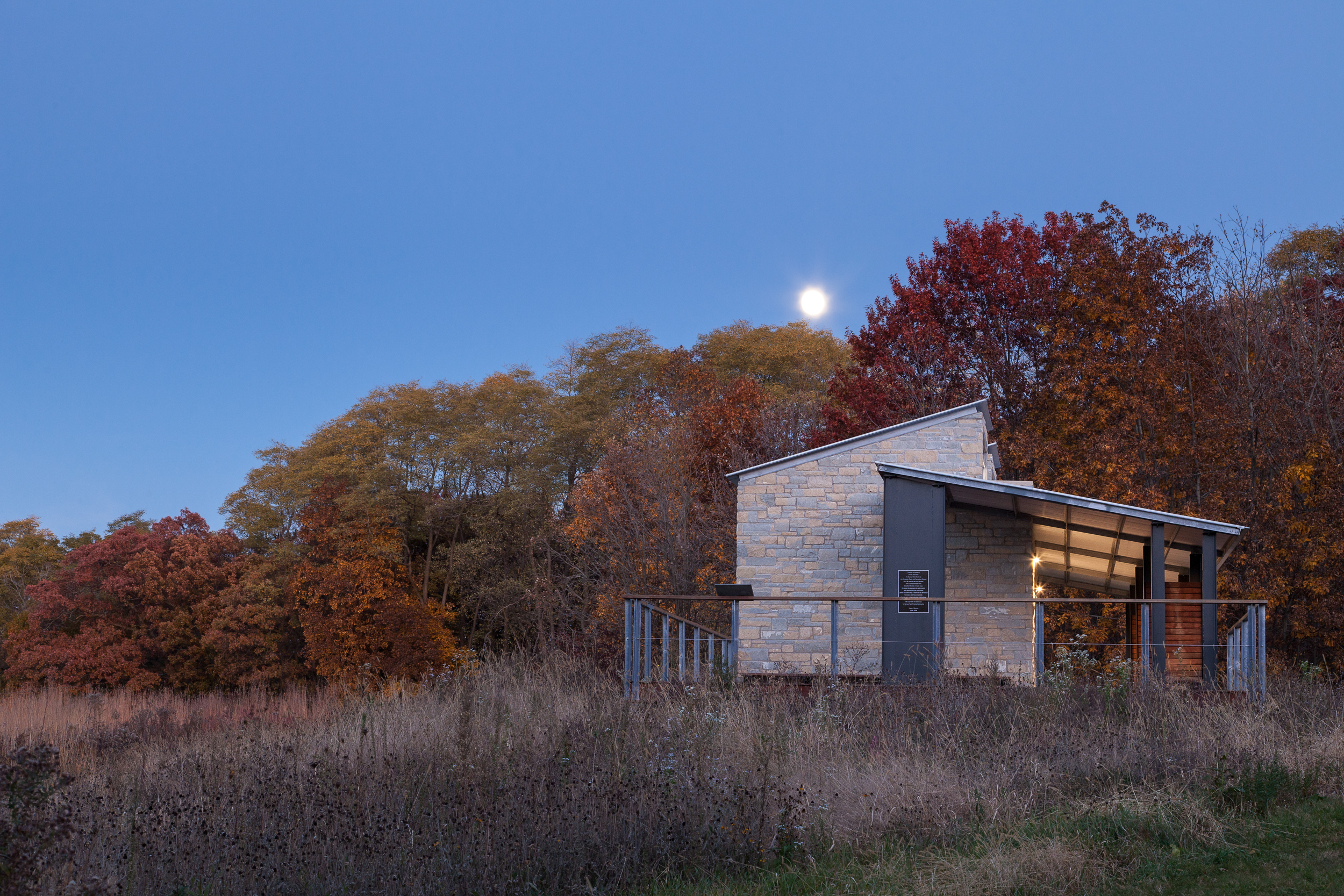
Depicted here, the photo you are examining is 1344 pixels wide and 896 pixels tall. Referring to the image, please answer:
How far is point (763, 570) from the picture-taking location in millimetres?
14812

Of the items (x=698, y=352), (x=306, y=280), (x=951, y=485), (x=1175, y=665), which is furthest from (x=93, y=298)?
(x=1175, y=665)

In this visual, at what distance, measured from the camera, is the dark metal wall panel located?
12438 mm

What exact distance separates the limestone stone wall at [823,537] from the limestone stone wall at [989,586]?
2.96ft

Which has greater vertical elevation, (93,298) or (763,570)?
(93,298)

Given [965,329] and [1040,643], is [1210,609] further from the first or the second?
[965,329]

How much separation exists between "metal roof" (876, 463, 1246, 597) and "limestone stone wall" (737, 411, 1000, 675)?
1.22 meters

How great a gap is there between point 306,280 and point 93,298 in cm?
594

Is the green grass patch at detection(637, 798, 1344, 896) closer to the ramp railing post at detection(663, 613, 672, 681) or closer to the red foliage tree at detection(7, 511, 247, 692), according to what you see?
the ramp railing post at detection(663, 613, 672, 681)

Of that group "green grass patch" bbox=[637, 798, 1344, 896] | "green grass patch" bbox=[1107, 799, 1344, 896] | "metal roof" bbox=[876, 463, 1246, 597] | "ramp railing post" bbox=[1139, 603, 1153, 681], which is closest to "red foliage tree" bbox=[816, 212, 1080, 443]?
"metal roof" bbox=[876, 463, 1246, 597]

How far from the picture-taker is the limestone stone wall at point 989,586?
14.2 m

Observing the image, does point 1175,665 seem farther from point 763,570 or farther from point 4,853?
point 4,853

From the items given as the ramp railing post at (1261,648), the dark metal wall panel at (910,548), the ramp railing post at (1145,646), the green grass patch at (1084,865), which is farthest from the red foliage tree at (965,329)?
the green grass patch at (1084,865)

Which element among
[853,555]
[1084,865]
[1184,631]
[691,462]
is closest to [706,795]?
[1084,865]

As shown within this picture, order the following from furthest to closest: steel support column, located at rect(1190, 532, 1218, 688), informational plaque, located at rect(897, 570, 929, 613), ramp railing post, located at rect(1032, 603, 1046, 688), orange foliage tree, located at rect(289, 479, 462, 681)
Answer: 1. orange foliage tree, located at rect(289, 479, 462, 681)
2. informational plaque, located at rect(897, 570, 929, 613)
3. steel support column, located at rect(1190, 532, 1218, 688)
4. ramp railing post, located at rect(1032, 603, 1046, 688)
